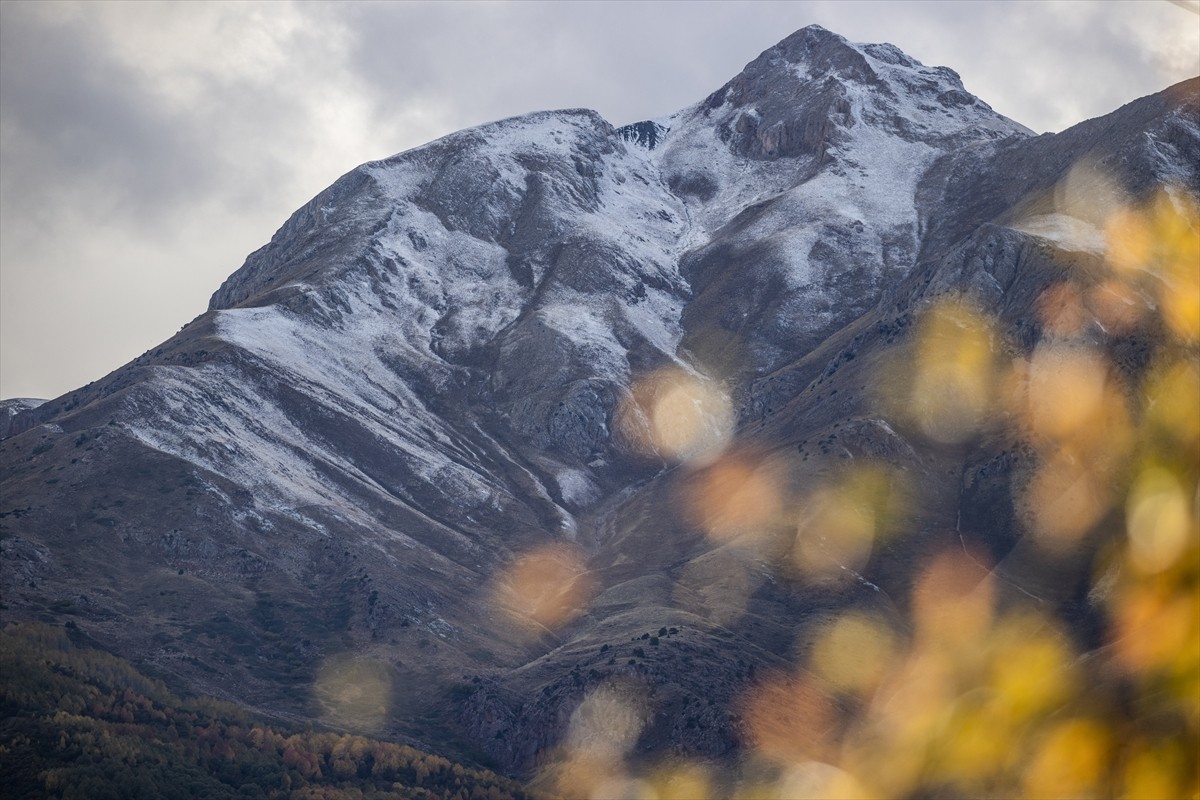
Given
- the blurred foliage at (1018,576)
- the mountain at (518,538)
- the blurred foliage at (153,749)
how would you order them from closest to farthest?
the blurred foliage at (1018,576), the blurred foliage at (153,749), the mountain at (518,538)

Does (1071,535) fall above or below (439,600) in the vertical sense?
above

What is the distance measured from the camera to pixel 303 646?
144 m

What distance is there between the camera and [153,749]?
110 m

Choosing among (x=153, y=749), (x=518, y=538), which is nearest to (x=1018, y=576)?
(x=518, y=538)

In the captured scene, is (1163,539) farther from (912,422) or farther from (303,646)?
(303,646)

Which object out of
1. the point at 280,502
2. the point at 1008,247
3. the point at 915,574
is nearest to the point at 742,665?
the point at 915,574

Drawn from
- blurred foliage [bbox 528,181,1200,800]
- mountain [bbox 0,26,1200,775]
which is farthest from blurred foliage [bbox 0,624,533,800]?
blurred foliage [bbox 528,181,1200,800]

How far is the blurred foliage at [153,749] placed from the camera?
340ft

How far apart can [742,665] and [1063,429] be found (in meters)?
53.3

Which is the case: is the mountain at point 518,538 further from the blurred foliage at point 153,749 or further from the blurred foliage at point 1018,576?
the blurred foliage at point 153,749

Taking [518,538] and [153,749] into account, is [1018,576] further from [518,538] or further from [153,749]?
[153,749]

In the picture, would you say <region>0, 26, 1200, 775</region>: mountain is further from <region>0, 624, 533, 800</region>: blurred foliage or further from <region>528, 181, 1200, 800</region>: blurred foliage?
<region>0, 624, 533, 800</region>: blurred foliage

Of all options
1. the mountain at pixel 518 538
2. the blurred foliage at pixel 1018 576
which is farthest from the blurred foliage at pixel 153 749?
the blurred foliage at pixel 1018 576

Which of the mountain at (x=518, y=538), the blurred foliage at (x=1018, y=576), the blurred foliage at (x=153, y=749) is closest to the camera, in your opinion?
the blurred foliage at (x=1018, y=576)
